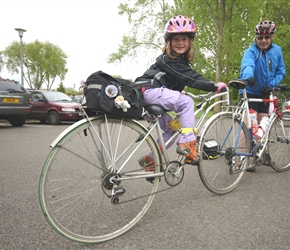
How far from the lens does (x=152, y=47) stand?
24.8m

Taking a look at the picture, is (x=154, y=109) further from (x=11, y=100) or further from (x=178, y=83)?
(x=11, y=100)

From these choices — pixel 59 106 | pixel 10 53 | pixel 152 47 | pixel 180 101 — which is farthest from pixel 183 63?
pixel 10 53

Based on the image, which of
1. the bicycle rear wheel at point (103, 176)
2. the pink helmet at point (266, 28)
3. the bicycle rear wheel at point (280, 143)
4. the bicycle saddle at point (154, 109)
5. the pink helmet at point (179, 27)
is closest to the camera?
the bicycle rear wheel at point (103, 176)

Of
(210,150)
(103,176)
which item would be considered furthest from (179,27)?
(103,176)

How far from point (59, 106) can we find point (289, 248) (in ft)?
35.3

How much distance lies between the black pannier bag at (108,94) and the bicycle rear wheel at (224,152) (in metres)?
1.00

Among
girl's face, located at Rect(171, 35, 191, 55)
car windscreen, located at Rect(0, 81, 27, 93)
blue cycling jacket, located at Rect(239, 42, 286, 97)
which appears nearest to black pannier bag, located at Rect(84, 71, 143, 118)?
girl's face, located at Rect(171, 35, 191, 55)

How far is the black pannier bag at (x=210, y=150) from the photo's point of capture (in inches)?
106

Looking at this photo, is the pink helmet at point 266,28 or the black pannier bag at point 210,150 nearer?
the black pannier bag at point 210,150

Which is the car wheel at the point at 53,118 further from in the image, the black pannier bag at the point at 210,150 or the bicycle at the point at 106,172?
the black pannier bag at the point at 210,150

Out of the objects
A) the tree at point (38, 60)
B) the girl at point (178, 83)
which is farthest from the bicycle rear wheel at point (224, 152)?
the tree at point (38, 60)

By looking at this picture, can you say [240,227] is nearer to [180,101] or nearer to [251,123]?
[180,101]

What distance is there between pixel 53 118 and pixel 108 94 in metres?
10.2

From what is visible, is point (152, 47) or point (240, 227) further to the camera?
point (152, 47)
